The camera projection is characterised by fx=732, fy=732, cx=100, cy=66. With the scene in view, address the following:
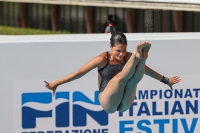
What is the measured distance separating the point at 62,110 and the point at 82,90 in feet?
1.12

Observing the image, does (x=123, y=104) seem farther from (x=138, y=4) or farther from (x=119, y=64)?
(x=138, y=4)

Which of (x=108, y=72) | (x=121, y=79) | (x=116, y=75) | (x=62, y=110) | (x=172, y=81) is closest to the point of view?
(x=121, y=79)

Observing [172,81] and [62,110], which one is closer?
[172,81]

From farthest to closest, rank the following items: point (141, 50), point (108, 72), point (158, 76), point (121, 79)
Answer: point (158, 76), point (108, 72), point (121, 79), point (141, 50)

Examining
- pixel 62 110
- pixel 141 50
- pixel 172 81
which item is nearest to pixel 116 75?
pixel 141 50

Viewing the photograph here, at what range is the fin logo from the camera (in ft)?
28.8

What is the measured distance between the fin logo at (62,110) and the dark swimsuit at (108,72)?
110 centimetres

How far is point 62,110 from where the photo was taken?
8.85 m

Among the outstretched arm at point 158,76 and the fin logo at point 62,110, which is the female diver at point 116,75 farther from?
the fin logo at point 62,110

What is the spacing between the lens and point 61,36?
8797 mm

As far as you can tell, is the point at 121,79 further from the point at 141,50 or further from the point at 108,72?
the point at 141,50

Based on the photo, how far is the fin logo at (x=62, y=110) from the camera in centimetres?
877

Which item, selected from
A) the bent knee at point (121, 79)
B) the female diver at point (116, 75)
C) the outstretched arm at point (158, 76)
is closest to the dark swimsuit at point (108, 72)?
the female diver at point (116, 75)

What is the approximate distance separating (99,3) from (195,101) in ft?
58.7
